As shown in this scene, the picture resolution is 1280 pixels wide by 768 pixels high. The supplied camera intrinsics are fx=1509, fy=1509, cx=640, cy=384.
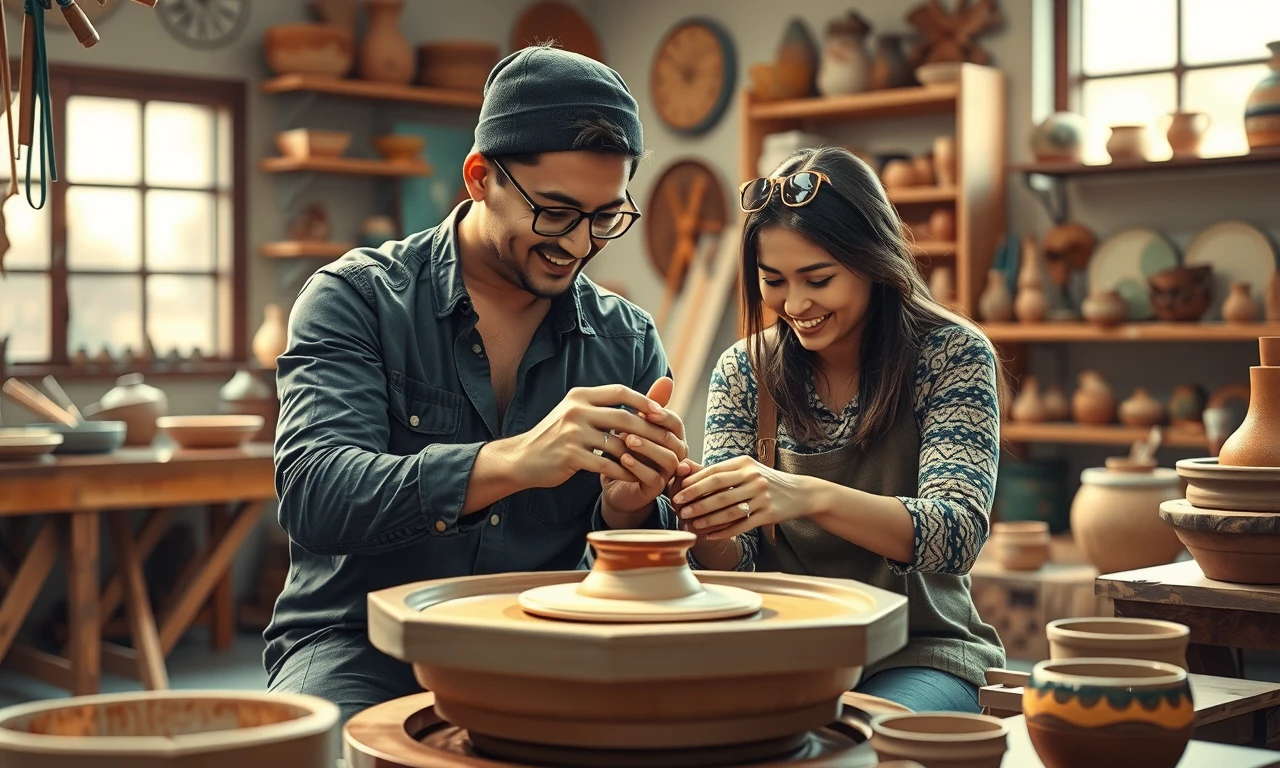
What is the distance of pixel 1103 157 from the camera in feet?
19.5

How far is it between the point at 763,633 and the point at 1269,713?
40.9 inches

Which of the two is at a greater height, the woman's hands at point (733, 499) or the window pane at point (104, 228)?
the window pane at point (104, 228)

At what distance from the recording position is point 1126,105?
19.0 ft

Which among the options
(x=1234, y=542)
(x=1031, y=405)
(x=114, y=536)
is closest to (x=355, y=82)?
(x=114, y=536)

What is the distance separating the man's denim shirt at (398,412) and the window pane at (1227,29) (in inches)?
154

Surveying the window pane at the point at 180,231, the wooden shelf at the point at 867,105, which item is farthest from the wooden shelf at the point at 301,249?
the wooden shelf at the point at 867,105

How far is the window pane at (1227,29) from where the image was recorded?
5.43 metres

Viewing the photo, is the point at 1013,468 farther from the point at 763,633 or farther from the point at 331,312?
the point at 763,633

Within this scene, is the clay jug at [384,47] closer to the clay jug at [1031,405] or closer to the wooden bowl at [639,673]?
the clay jug at [1031,405]

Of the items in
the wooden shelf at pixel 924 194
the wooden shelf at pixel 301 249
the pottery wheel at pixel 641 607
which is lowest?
the pottery wheel at pixel 641 607

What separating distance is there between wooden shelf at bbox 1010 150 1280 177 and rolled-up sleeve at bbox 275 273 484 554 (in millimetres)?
3767

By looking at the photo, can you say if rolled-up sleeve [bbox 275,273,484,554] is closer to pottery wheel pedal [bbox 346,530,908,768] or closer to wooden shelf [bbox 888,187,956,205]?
pottery wheel pedal [bbox 346,530,908,768]

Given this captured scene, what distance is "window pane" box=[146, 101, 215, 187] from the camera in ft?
20.0

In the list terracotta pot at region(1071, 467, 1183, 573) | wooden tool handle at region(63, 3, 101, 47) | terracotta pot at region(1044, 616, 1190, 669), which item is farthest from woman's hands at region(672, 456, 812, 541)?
terracotta pot at region(1071, 467, 1183, 573)
